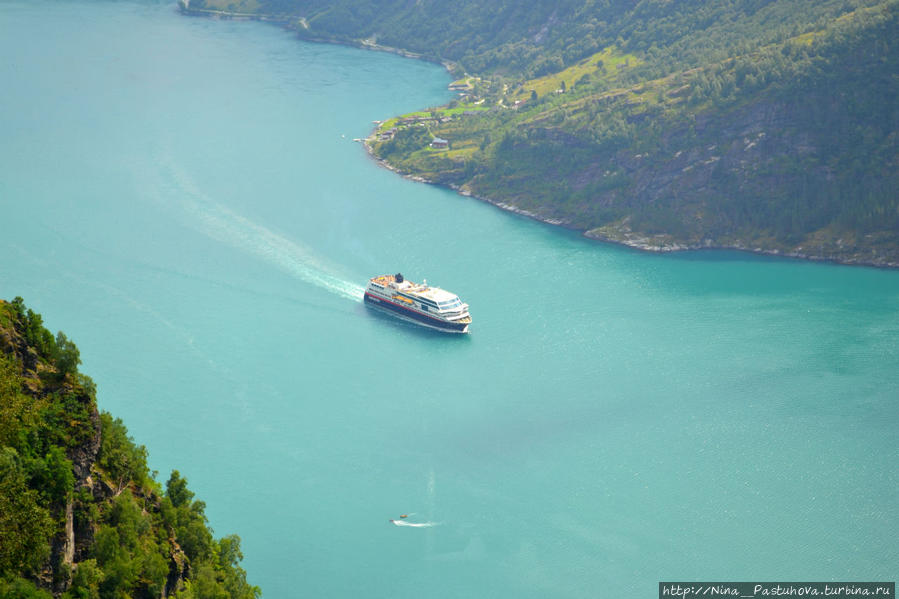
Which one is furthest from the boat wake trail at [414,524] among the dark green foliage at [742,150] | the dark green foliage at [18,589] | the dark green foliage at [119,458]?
the dark green foliage at [742,150]

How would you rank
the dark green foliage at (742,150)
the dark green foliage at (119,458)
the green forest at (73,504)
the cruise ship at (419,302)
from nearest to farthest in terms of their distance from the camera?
the green forest at (73,504)
the dark green foliage at (119,458)
the cruise ship at (419,302)
the dark green foliage at (742,150)

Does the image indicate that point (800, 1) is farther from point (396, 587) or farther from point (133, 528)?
point (133, 528)

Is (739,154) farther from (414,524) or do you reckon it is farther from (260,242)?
(414,524)

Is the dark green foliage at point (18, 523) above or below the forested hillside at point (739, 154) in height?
below

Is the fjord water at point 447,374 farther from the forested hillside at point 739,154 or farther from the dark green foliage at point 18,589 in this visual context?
the dark green foliage at point 18,589

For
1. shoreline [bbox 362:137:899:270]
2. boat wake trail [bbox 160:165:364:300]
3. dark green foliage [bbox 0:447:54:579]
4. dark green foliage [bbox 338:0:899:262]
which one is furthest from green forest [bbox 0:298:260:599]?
dark green foliage [bbox 338:0:899:262]

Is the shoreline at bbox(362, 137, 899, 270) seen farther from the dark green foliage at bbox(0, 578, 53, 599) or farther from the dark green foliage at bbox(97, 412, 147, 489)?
the dark green foliage at bbox(0, 578, 53, 599)

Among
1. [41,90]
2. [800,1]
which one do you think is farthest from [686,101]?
[41,90]
